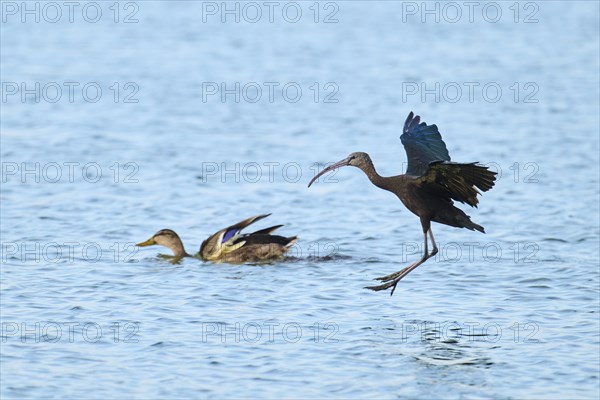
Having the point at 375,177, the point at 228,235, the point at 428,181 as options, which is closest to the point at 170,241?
the point at 228,235

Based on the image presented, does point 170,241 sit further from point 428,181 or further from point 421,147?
point 428,181

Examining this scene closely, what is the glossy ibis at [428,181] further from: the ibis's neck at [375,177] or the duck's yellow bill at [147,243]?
the duck's yellow bill at [147,243]

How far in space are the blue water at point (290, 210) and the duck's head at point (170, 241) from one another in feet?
0.61

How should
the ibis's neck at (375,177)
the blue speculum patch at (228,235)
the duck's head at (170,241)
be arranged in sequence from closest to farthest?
the ibis's neck at (375,177) → the blue speculum patch at (228,235) → the duck's head at (170,241)

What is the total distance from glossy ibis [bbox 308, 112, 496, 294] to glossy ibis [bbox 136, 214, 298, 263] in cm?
178

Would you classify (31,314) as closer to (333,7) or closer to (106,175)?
(106,175)

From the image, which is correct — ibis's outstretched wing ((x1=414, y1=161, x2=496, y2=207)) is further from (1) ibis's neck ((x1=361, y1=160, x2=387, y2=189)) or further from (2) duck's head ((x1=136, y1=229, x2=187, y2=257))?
(2) duck's head ((x1=136, y1=229, x2=187, y2=257))

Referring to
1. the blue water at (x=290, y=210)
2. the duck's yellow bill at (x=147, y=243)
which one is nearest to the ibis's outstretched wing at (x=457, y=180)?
the blue water at (x=290, y=210)

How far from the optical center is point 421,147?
11617 millimetres

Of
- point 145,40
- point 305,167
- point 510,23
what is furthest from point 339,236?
point 510,23

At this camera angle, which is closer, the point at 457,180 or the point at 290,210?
the point at 457,180

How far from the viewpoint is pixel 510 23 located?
31.9 metres

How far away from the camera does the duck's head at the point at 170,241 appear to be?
13109 mm

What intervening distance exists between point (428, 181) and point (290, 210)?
4.91 m
